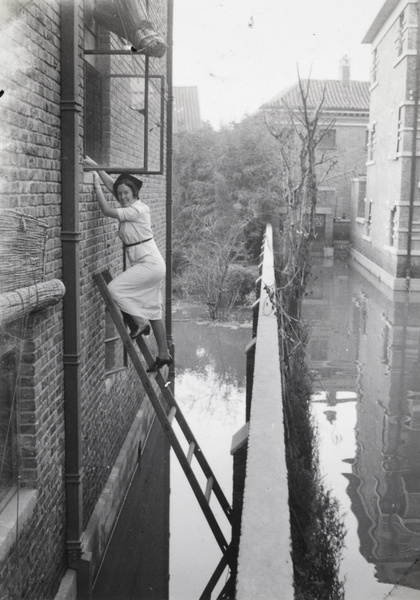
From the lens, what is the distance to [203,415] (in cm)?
1012

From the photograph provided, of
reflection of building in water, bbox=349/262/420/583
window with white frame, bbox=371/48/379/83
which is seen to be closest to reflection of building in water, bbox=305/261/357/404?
reflection of building in water, bbox=349/262/420/583

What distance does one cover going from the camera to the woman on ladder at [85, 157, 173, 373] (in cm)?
616

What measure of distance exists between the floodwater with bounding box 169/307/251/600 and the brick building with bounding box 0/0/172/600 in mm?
716

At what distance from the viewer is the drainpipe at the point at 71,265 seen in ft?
15.8

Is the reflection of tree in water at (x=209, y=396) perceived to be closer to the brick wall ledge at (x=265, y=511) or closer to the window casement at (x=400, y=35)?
the brick wall ledge at (x=265, y=511)

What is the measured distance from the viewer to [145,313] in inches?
260

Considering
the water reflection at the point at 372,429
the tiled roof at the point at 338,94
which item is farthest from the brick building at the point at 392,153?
the tiled roof at the point at 338,94

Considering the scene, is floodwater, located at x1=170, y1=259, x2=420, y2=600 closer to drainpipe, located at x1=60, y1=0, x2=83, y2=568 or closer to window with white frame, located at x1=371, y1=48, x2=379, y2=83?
drainpipe, located at x1=60, y1=0, x2=83, y2=568

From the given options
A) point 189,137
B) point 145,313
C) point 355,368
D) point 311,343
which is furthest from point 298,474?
point 189,137

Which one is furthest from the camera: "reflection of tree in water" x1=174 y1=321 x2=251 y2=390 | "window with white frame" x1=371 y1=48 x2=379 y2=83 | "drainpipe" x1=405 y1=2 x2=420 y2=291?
"window with white frame" x1=371 y1=48 x2=379 y2=83

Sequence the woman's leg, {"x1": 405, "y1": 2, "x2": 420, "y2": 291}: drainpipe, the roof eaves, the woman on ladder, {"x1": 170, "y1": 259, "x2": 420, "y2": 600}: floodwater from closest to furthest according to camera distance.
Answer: the woman on ladder → {"x1": 170, "y1": 259, "x2": 420, "y2": 600}: floodwater → the woman's leg → {"x1": 405, "y1": 2, "x2": 420, "y2": 291}: drainpipe → the roof eaves

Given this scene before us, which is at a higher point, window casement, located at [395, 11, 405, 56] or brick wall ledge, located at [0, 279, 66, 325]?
window casement, located at [395, 11, 405, 56]

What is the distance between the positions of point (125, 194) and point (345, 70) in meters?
41.8

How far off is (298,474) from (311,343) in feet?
29.6
